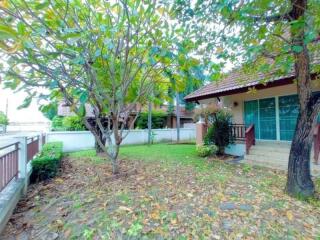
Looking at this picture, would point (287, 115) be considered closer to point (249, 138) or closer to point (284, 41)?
point (249, 138)

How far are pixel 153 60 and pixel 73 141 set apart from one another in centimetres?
1079

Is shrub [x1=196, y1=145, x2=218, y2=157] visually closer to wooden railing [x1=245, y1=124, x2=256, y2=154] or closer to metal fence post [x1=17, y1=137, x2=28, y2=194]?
wooden railing [x1=245, y1=124, x2=256, y2=154]

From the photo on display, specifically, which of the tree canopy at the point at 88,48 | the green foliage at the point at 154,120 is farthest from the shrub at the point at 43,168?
the green foliage at the point at 154,120

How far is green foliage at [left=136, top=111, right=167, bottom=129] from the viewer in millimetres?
20539

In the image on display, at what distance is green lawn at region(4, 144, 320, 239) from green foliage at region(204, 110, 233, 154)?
3.48m

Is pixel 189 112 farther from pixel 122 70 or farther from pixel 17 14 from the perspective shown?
pixel 17 14

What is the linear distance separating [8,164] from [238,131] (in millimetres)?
8726

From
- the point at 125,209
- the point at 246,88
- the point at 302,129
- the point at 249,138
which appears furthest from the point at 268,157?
the point at 125,209

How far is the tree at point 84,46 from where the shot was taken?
155 inches

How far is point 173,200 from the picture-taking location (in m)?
4.50

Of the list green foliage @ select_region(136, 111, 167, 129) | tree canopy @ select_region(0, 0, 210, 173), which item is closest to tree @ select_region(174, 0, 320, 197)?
tree canopy @ select_region(0, 0, 210, 173)

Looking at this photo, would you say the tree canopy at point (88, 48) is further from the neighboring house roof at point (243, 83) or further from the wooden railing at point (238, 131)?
the wooden railing at point (238, 131)

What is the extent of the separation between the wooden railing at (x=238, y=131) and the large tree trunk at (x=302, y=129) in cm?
534

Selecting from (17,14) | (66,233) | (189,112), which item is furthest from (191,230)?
(189,112)
